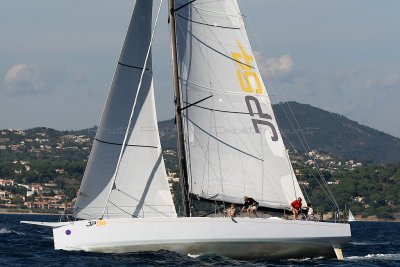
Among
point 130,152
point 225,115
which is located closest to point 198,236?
point 130,152

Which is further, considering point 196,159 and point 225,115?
point 225,115

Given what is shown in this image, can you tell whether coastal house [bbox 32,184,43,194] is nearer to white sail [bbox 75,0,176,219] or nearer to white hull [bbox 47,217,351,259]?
white sail [bbox 75,0,176,219]

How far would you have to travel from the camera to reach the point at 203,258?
2247cm

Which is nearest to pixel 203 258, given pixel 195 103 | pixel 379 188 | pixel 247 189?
pixel 247 189

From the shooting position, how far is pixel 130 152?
23781 millimetres

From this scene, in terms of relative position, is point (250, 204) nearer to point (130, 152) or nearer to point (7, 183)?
point (130, 152)

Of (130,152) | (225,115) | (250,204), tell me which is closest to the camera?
(130,152)

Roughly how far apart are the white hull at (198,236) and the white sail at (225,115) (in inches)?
76.4

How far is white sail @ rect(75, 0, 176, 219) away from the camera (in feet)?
76.8

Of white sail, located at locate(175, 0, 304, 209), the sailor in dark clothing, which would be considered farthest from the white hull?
white sail, located at locate(175, 0, 304, 209)

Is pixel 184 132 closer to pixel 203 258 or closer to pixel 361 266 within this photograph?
pixel 203 258

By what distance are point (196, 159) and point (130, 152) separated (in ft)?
6.97

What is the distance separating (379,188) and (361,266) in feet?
454

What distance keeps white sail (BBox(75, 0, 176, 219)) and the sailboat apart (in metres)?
0.03
